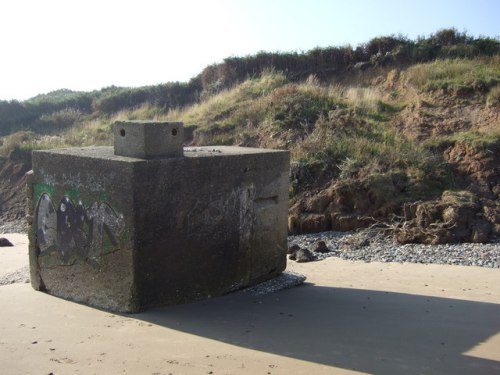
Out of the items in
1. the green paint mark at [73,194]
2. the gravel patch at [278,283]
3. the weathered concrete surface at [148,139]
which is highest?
the weathered concrete surface at [148,139]

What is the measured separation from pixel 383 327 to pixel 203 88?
2272 cm

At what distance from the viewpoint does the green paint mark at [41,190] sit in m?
6.97

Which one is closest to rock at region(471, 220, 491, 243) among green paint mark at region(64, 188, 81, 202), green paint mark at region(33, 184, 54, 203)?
green paint mark at region(64, 188, 81, 202)

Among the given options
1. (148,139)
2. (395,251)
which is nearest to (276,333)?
(148,139)

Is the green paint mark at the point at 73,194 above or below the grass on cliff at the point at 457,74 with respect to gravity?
below

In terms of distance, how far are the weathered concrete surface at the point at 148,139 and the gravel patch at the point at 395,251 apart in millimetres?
4027

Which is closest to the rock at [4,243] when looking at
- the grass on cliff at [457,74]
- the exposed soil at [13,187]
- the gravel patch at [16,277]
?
the gravel patch at [16,277]

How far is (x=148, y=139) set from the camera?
6.37 metres

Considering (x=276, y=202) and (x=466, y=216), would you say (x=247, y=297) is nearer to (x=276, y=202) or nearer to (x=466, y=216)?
(x=276, y=202)

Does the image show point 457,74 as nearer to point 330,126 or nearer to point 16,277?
point 330,126

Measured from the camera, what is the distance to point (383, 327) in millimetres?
5949

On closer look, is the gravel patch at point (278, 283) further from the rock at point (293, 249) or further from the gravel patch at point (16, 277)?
the gravel patch at point (16, 277)

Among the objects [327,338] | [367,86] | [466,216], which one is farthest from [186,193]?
[367,86]

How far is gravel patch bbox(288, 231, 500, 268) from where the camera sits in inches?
370
